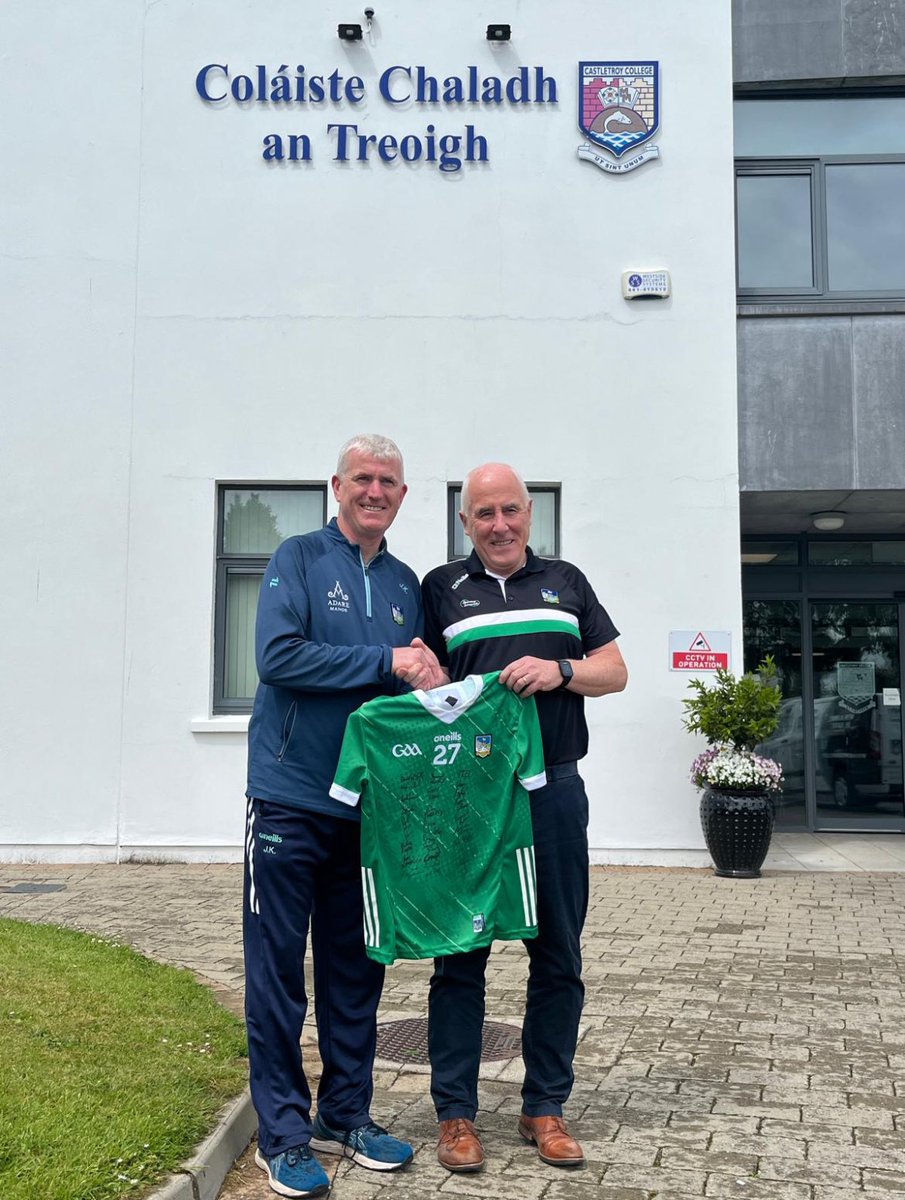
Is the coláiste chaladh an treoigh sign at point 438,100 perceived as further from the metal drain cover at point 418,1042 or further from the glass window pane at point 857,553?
the metal drain cover at point 418,1042

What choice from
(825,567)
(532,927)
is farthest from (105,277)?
(532,927)

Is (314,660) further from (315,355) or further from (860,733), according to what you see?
(860,733)

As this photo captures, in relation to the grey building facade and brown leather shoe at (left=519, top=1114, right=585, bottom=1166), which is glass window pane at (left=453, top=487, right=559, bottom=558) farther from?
brown leather shoe at (left=519, top=1114, right=585, bottom=1166)

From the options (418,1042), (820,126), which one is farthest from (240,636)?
(820,126)

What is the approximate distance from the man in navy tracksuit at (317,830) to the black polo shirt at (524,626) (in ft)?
0.55

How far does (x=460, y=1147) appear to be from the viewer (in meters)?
3.54

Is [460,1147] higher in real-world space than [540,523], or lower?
lower

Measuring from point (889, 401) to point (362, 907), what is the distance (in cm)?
823

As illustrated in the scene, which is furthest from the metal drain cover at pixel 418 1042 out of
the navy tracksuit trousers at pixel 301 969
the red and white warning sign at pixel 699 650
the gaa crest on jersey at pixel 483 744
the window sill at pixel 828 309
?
the window sill at pixel 828 309

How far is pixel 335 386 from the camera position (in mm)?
10250

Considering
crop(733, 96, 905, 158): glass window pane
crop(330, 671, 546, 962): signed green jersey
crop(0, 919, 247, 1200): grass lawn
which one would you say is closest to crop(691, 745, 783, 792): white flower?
crop(0, 919, 247, 1200): grass lawn

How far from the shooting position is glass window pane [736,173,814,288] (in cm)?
1073

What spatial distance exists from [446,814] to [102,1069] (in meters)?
1.52

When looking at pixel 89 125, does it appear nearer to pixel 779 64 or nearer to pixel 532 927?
pixel 779 64
